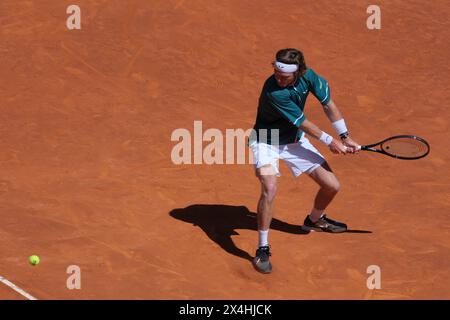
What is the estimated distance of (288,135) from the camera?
10016 mm

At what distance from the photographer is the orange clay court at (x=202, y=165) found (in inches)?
380

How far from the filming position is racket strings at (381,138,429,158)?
10.2 metres

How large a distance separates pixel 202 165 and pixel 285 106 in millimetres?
2705

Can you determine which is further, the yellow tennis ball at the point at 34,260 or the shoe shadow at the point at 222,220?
the shoe shadow at the point at 222,220

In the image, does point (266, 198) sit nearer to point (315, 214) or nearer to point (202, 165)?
point (315, 214)

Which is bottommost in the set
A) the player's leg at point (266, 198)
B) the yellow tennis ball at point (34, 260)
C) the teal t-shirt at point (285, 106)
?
the yellow tennis ball at point (34, 260)

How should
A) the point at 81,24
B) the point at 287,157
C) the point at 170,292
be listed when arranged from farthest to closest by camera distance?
the point at 81,24
the point at 287,157
the point at 170,292

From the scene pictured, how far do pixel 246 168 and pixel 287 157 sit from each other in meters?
2.05

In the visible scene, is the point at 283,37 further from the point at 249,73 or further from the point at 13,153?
the point at 13,153

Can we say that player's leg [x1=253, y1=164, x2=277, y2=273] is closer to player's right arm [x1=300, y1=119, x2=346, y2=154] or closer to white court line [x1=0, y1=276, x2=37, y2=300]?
player's right arm [x1=300, y1=119, x2=346, y2=154]

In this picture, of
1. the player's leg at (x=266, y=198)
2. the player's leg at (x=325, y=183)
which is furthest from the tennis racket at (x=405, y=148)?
the player's leg at (x=266, y=198)

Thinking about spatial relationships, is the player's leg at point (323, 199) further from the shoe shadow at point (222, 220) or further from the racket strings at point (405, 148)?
the racket strings at point (405, 148)

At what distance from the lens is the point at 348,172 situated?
39.4ft

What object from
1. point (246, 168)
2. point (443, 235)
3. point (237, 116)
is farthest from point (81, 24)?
point (443, 235)
